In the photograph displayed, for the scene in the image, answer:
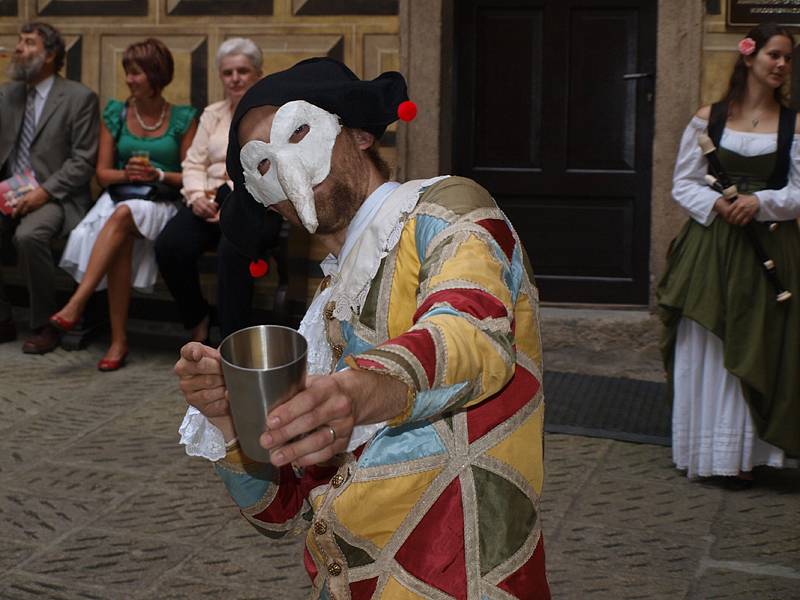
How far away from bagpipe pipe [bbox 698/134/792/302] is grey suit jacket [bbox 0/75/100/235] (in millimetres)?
3781

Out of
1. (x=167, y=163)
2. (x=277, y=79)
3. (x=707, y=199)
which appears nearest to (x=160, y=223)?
(x=167, y=163)

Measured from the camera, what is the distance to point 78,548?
14.0ft

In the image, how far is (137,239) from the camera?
6953 mm

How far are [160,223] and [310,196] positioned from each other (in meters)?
4.93

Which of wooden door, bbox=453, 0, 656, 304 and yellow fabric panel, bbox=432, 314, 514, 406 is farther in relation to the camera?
wooden door, bbox=453, 0, 656, 304

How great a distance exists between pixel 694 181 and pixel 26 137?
4.11 metres

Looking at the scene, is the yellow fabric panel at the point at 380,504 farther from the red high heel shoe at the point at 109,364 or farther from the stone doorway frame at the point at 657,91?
the stone doorway frame at the point at 657,91

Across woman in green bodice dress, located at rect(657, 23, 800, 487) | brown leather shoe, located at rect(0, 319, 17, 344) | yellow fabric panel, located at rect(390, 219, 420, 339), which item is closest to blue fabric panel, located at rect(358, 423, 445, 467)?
yellow fabric panel, located at rect(390, 219, 420, 339)

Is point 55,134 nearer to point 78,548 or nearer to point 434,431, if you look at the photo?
point 78,548

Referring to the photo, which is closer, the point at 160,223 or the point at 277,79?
the point at 277,79

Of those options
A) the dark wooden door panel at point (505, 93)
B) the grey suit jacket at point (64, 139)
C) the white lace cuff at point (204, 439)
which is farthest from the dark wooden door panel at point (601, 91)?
the white lace cuff at point (204, 439)

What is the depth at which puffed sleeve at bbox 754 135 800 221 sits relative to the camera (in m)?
4.84

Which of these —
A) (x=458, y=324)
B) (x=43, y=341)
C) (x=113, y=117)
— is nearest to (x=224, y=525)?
(x=43, y=341)

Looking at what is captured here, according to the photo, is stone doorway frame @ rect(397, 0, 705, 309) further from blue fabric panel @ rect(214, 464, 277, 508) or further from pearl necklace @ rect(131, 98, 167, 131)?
blue fabric panel @ rect(214, 464, 277, 508)
